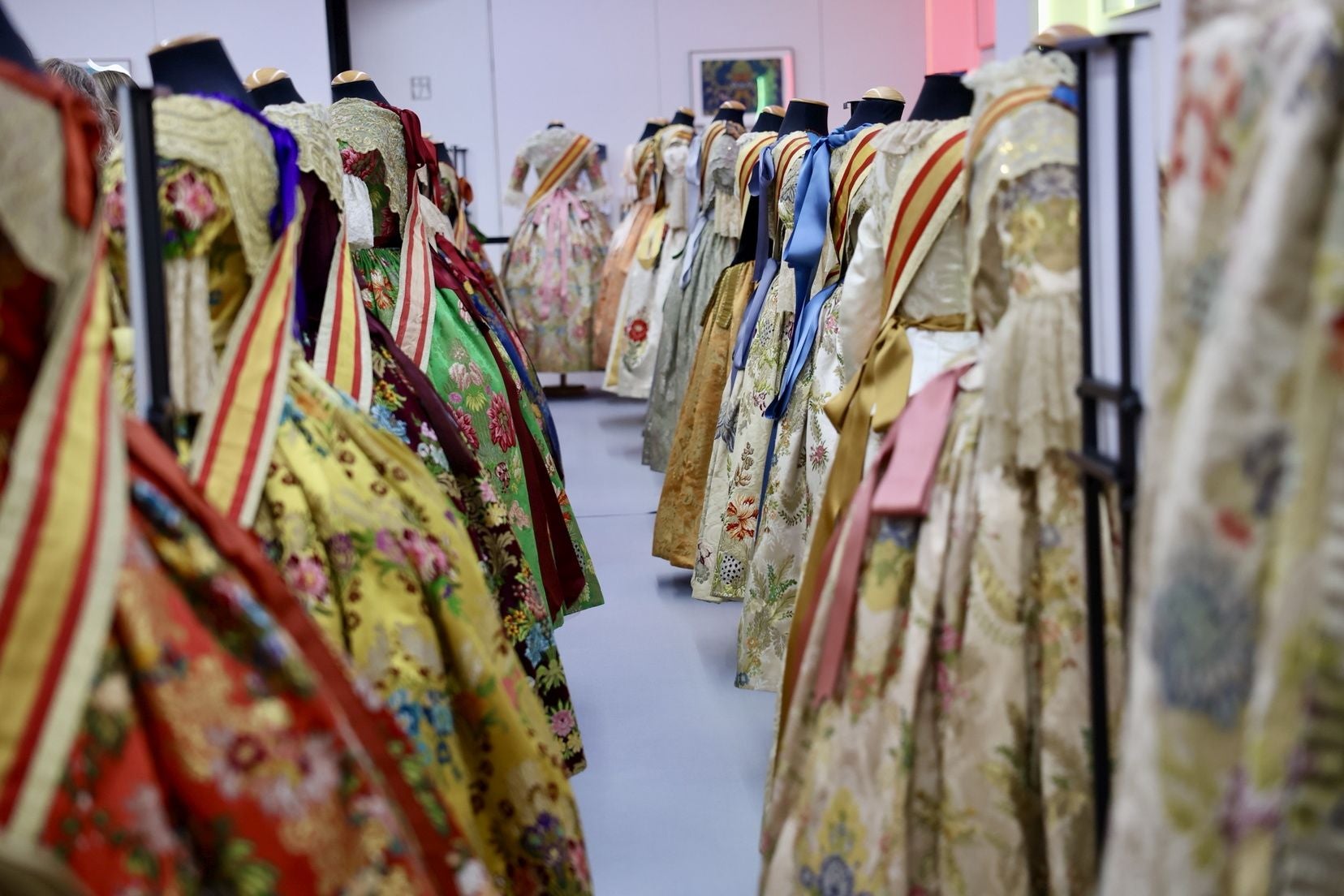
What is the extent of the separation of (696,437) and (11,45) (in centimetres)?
226

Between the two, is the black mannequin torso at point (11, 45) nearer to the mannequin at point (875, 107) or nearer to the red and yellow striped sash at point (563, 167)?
the mannequin at point (875, 107)

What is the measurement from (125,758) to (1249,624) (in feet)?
2.58

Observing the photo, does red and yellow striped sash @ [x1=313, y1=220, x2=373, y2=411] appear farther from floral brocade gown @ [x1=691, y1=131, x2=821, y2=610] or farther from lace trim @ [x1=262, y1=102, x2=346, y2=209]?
floral brocade gown @ [x1=691, y1=131, x2=821, y2=610]

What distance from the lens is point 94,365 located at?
3.63ft

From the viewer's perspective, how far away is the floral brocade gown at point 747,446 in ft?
9.56

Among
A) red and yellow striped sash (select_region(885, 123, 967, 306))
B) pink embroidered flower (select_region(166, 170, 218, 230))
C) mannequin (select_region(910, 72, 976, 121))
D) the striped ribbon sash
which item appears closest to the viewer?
pink embroidered flower (select_region(166, 170, 218, 230))

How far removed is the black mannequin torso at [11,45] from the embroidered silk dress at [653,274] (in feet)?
12.7

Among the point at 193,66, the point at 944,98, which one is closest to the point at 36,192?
the point at 193,66

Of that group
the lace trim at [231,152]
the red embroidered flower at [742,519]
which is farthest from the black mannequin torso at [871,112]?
the lace trim at [231,152]

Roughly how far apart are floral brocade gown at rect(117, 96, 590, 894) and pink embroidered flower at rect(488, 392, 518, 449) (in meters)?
0.93

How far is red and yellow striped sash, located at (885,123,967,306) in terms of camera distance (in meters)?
1.75

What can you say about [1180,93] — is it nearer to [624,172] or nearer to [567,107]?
[624,172]

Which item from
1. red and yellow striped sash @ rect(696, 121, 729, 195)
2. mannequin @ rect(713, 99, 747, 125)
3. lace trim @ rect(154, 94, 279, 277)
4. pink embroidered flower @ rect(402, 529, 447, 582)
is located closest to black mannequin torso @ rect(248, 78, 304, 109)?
lace trim @ rect(154, 94, 279, 277)

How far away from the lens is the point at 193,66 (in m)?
1.86
